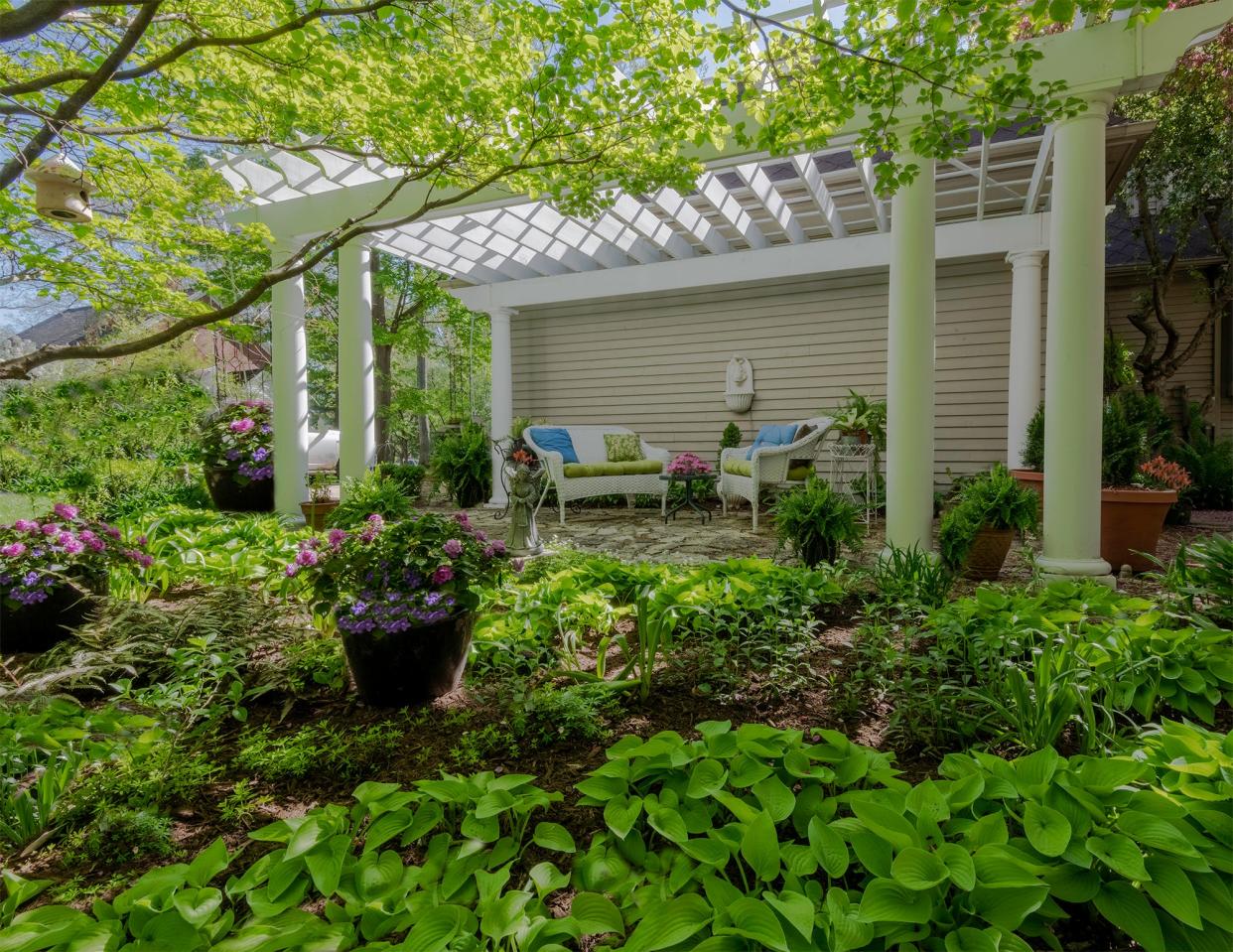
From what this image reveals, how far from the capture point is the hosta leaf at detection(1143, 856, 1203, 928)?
982 mm

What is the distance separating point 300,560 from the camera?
260 centimetres

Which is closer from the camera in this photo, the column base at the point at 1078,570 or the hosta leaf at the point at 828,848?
the hosta leaf at the point at 828,848

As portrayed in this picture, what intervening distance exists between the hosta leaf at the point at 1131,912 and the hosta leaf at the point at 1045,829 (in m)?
0.08

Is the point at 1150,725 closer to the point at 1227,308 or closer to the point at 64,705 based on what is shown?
the point at 64,705

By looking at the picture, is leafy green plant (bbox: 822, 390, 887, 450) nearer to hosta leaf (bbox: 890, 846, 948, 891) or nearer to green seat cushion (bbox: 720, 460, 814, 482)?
green seat cushion (bbox: 720, 460, 814, 482)

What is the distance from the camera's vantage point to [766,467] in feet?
21.3

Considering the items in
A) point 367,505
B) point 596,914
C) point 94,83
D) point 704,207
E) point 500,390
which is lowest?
point 596,914

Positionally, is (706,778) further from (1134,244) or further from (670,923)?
(1134,244)

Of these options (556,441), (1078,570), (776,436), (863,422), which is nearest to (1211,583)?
(1078,570)

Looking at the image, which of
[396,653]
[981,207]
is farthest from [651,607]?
[981,207]

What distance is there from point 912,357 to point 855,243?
3.65m

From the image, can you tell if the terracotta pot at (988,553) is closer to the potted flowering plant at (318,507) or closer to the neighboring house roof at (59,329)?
the potted flowering plant at (318,507)

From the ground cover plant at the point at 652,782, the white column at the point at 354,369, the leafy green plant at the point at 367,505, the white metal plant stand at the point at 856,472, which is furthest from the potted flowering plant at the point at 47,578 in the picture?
the white metal plant stand at the point at 856,472

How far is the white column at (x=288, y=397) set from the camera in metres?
6.49
